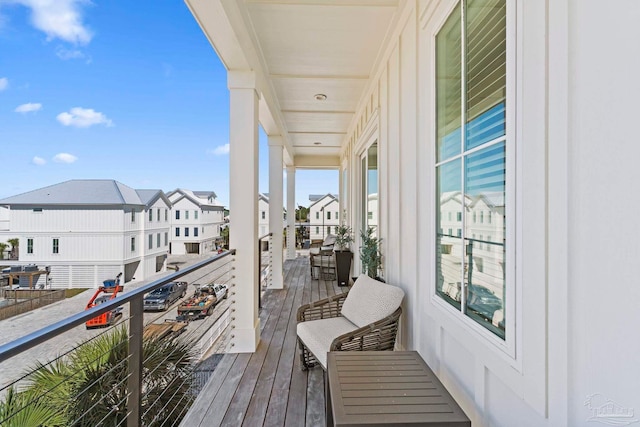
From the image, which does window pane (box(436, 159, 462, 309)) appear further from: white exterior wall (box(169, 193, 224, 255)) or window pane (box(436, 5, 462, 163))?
white exterior wall (box(169, 193, 224, 255))

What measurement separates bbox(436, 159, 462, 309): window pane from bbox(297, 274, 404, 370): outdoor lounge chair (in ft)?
1.66

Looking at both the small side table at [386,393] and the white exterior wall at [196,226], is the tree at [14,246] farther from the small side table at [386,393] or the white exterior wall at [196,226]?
the small side table at [386,393]

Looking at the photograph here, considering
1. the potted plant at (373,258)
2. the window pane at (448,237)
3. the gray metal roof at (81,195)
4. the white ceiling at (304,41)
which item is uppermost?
the white ceiling at (304,41)

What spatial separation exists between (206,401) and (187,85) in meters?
14.6

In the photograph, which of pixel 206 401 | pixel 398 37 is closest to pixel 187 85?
pixel 398 37

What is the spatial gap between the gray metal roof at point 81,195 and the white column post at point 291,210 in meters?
5.22

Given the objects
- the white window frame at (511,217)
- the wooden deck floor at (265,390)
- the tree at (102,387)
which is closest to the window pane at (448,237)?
the white window frame at (511,217)

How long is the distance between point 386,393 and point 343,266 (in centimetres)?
365

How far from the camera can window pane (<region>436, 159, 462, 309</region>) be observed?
143 centimetres

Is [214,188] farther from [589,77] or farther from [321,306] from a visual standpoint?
[589,77]

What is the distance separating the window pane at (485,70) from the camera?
3.63 ft

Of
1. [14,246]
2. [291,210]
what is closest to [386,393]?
[291,210]

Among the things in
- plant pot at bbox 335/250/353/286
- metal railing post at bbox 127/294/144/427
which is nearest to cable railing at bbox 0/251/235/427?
metal railing post at bbox 127/294/144/427

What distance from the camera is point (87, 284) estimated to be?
938 centimetres
